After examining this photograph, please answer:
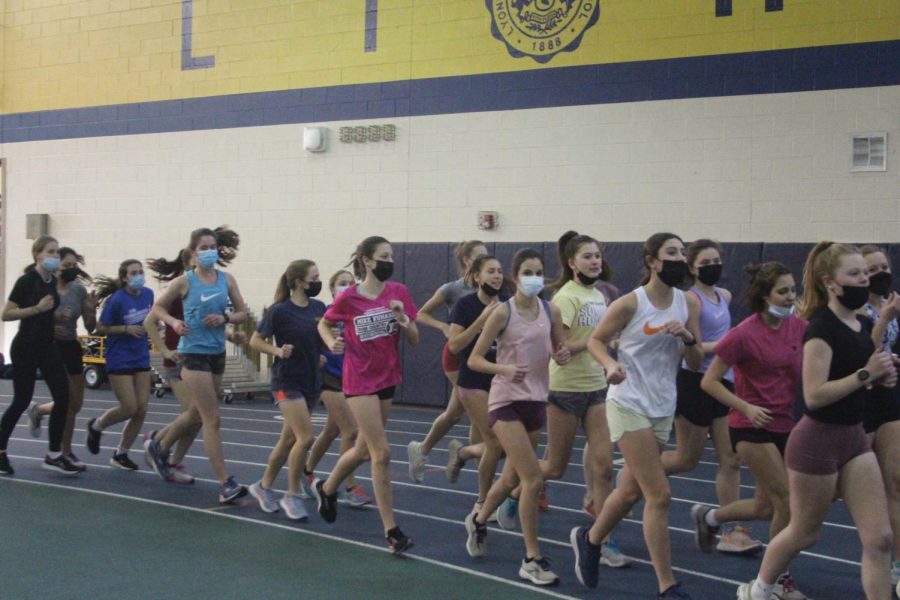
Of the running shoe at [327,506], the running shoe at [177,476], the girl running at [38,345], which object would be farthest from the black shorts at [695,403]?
the girl running at [38,345]

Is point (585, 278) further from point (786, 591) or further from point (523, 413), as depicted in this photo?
point (786, 591)

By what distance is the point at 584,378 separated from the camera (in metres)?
6.85

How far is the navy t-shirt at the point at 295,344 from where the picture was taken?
7.87 meters

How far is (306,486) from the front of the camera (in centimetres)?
860

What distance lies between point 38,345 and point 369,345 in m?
3.58

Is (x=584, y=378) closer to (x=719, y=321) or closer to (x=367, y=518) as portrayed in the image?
(x=719, y=321)

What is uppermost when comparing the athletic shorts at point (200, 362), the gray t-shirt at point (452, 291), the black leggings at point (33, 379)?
the gray t-shirt at point (452, 291)

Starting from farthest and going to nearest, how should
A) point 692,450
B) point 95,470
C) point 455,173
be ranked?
point 455,173 → point 95,470 → point 692,450

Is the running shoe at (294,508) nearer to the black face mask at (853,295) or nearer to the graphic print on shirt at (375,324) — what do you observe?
the graphic print on shirt at (375,324)

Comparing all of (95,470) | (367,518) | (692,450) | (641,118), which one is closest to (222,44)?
(641,118)

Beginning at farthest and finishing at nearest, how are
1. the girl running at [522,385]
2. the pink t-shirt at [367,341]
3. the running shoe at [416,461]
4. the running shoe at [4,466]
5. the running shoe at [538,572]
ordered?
1. the running shoe at [4,466]
2. the running shoe at [416,461]
3. the pink t-shirt at [367,341]
4. the girl running at [522,385]
5. the running shoe at [538,572]

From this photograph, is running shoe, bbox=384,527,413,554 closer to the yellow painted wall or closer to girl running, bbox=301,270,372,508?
girl running, bbox=301,270,372,508

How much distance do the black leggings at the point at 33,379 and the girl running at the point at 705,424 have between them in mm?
5236

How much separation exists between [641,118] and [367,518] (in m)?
7.81
